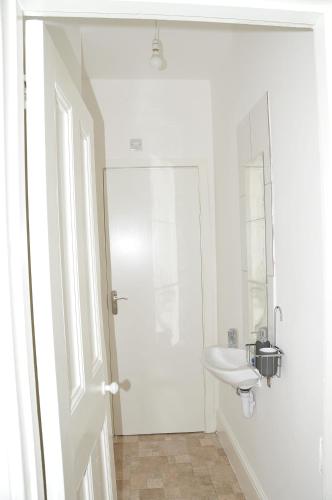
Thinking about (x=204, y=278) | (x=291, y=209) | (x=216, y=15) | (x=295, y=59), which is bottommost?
(x=204, y=278)

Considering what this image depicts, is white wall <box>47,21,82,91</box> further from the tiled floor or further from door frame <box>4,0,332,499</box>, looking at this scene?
the tiled floor

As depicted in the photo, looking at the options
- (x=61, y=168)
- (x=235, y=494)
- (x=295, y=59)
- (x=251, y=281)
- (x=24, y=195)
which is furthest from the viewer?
(x=235, y=494)

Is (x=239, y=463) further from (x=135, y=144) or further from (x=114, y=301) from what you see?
(x=135, y=144)

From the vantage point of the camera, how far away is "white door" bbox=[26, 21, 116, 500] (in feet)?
2.64

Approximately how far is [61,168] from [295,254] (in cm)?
90

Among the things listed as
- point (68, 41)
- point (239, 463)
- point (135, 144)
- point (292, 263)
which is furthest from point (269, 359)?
point (135, 144)

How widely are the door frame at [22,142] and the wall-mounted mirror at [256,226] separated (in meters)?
→ 0.71

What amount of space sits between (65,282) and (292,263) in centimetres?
88

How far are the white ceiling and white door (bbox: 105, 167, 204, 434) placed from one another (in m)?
0.70

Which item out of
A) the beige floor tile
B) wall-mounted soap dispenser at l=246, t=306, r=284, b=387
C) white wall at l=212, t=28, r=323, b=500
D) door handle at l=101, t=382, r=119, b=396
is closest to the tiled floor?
the beige floor tile

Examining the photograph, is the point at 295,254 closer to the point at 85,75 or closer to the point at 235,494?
the point at 235,494

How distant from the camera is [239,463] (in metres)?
2.21

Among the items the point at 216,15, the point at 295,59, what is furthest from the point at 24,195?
the point at 295,59

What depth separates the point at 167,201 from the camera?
9.32 feet
